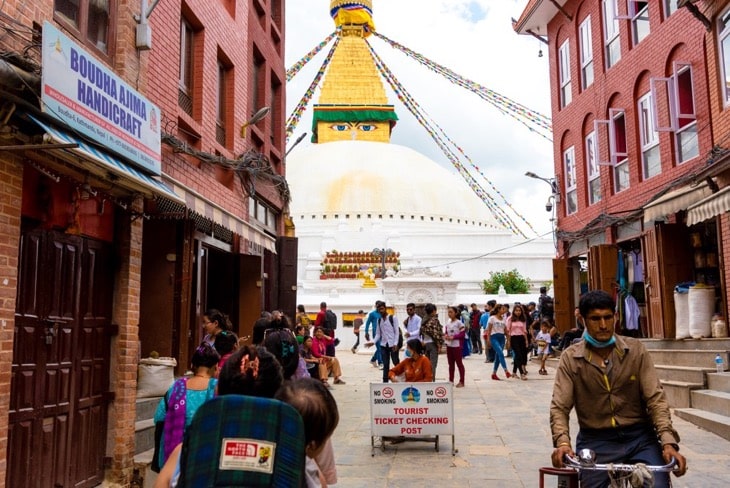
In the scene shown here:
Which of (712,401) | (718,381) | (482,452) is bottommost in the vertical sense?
(482,452)

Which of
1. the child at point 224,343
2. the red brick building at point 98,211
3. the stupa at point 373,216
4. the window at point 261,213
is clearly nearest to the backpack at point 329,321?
the window at point 261,213

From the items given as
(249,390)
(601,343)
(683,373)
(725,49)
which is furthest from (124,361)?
(725,49)

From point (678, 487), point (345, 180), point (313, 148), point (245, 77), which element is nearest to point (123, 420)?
point (678, 487)

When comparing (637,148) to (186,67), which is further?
(637,148)

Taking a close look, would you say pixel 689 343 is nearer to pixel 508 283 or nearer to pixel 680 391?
pixel 680 391

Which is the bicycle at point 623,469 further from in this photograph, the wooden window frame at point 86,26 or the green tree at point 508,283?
the green tree at point 508,283

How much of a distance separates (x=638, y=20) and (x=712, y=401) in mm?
9344

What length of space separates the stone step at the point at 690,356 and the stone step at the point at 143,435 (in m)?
7.85

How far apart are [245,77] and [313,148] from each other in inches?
1974

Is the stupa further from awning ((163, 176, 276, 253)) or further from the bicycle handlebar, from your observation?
the bicycle handlebar

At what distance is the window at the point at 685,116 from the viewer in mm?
13141

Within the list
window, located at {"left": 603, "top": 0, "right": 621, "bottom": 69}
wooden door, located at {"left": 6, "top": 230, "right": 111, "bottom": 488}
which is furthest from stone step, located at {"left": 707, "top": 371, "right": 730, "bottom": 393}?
window, located at {"left": 603, "top": 0, "right": 621, "bottom": 69}

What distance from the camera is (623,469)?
351 centimetres

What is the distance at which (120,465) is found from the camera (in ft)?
23.4
